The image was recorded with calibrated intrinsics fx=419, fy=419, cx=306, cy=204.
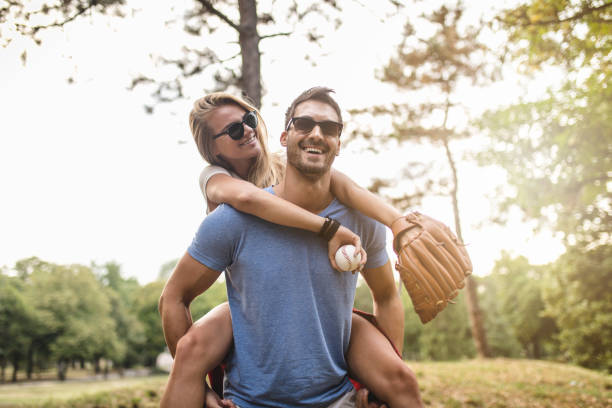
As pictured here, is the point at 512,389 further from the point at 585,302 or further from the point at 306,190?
the point at 585,302

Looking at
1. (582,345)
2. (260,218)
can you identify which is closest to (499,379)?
(260,218)

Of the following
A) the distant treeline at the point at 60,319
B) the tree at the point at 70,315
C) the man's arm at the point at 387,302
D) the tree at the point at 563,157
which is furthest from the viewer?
the tree at the point at 70,315

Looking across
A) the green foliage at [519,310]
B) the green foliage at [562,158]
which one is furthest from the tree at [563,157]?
the green foliage at [519,310]

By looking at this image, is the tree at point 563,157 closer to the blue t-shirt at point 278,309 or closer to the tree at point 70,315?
the blue t-shirt at point 278,309

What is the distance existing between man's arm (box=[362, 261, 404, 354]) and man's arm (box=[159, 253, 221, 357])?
36.9 inches

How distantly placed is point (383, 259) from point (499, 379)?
885 centimetres

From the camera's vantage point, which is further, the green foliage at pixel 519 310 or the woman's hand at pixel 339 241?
the green foliage at pixel 519 310

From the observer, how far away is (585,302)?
805 inches

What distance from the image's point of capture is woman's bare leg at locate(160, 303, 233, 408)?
2113 millimetres

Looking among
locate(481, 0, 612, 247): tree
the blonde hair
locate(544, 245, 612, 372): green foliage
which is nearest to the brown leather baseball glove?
the blonde hair

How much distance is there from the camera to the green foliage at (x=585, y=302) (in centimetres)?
1852

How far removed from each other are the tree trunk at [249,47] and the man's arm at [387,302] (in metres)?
4.16

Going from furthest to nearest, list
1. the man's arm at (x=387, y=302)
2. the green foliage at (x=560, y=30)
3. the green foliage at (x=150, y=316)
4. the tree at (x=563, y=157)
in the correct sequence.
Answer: the green foliage at (x=150, y=316), the tree at (x=563, y=157), the green foliage at (x=560, y=30), the man's arm at (x=387, y=302)

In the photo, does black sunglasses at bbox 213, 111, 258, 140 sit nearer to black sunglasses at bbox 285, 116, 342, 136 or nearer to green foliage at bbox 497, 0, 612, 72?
black sunglasses at bbox 285, 116, 342, 136
